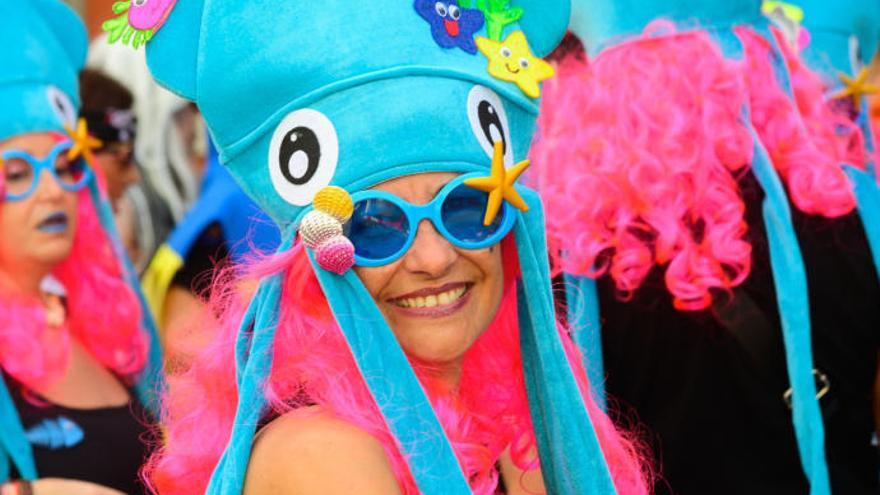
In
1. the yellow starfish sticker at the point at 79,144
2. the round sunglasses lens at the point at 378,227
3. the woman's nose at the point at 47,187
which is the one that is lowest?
the woman's nose at the point at 47,187

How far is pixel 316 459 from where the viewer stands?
166 centimetres

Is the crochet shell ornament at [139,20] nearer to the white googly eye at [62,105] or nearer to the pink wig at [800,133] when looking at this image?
the pink wig at [800,133]

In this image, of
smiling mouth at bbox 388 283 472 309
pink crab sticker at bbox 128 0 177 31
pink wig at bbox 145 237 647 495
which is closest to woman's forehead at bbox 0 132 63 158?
pink wig at bbox 145 237 647 495

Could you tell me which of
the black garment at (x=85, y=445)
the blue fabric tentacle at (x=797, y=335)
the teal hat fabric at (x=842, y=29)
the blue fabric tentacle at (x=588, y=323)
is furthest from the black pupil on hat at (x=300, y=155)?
the teal hat fabric at (x=842, y=29)

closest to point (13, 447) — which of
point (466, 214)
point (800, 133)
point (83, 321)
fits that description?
point (83, 321)

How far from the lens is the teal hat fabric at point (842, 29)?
3.36 metres

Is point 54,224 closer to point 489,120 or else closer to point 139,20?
point 139,20

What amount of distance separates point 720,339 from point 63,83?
202 centimetres

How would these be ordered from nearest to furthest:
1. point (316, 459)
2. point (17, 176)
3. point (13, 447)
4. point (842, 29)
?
point (316, 459) → point (13, 447) → point (17, 176) → point (842, 29)

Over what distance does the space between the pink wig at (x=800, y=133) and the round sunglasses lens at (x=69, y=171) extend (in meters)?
1.88

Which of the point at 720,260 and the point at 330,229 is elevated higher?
the point at 330,229

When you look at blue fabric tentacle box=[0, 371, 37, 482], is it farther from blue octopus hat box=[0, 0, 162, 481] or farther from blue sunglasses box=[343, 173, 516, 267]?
blue sunglasses box=[343, 173, 516, 267]

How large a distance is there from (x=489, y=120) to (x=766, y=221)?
0.86m

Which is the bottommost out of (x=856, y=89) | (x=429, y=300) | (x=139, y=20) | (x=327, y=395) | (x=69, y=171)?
(x=327, y=395)
